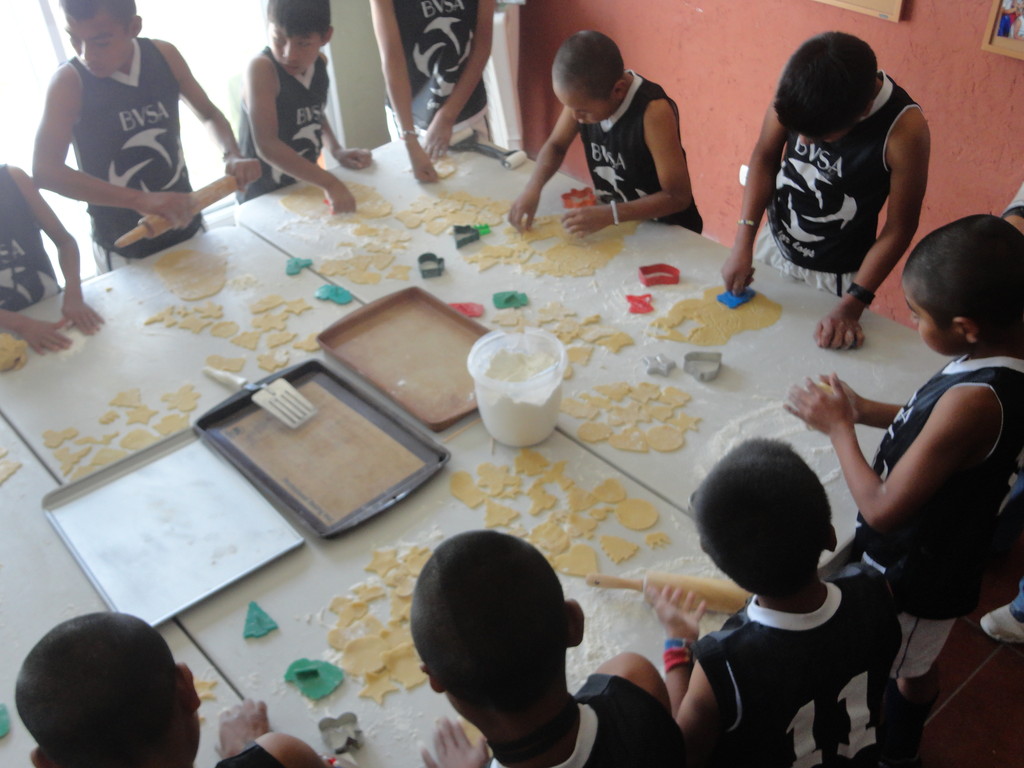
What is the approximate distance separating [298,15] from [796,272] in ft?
4.94

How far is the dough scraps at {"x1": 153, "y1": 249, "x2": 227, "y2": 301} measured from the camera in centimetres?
206

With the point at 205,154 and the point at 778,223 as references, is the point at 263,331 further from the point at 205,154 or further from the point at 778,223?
the point at 205,154

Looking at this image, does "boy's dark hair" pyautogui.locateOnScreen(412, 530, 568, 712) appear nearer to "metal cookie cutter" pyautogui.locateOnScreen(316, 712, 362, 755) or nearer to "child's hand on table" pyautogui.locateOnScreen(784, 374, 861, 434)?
"metal cookie cutter" pyautogui.locateOnScreen(316, 712, 362, 755)

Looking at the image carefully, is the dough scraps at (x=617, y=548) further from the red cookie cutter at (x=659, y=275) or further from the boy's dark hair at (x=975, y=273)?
the red cookie cutter at (x=659, y=275)

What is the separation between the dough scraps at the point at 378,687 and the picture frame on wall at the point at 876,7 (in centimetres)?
249

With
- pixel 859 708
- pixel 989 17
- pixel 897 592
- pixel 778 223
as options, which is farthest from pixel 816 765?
pixel 989 17

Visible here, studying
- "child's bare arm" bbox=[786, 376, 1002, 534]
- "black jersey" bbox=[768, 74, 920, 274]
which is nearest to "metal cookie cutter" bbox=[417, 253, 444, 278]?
"black jersey" bbox=[768, 74, 920, 274]

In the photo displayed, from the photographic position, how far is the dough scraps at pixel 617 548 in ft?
4.59

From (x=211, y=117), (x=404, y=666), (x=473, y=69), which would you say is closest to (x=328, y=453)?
(x=404, y=666)

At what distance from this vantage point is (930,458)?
125 centimetres

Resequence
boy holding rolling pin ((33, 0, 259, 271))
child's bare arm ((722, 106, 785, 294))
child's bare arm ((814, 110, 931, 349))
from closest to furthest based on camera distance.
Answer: child's bare arm ((814, 110, 931, 349)) → child's bare arm ((722, 106, 785, 294)) → boy holding rolling pin ((33, 0, 259, 271))

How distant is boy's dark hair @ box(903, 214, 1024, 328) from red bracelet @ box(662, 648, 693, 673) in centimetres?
64

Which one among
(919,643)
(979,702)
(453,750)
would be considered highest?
(453,750)

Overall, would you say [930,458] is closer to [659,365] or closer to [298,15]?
[659,365]
